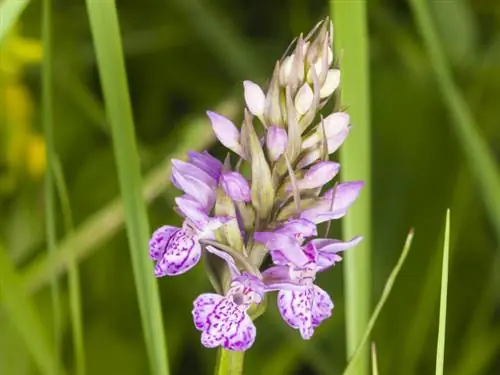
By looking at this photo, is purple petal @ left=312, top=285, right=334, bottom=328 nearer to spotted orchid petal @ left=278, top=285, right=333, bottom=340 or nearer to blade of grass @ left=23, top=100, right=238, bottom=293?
spotted orchid petal @ left=278, top=285, right=333, bottom=340

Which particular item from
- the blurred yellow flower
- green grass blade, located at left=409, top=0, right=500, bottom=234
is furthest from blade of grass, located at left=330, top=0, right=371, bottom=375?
the blurred yellow flower

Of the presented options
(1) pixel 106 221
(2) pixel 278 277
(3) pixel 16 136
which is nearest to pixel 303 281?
(2) pixel 278 277

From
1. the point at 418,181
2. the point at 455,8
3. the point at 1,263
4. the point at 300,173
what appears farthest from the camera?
the point at 418,181

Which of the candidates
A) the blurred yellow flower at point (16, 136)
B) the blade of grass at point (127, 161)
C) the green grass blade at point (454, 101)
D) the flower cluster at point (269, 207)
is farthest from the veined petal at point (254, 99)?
the blurred yellow flower at point (16, 136)

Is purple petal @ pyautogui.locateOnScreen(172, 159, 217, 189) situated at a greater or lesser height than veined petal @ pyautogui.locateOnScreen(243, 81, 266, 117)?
lesser

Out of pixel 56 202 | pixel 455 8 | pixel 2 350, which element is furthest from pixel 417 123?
pixel 2 350

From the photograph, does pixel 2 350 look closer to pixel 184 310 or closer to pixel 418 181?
pixel 184 310
